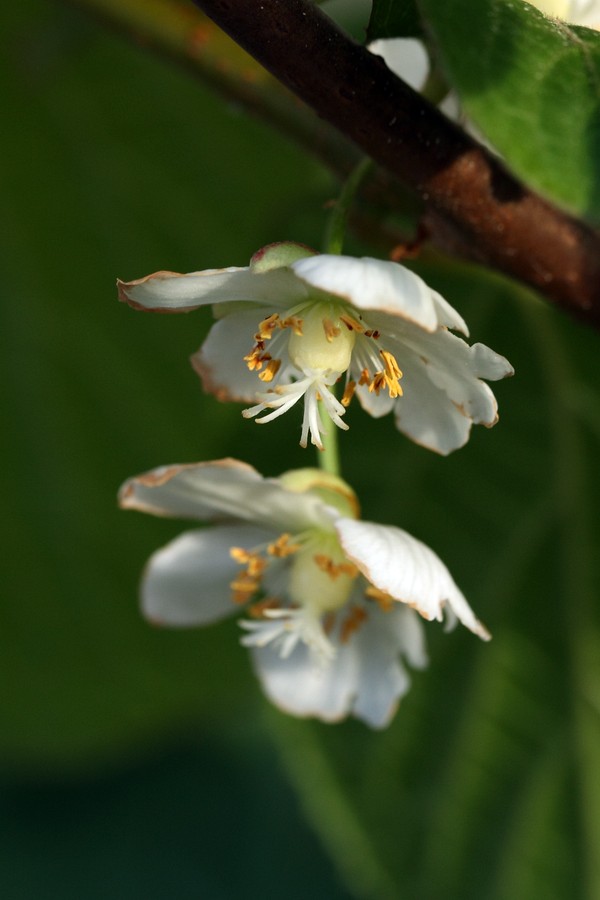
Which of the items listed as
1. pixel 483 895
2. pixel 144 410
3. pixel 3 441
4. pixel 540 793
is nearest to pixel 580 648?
pixel 540 793

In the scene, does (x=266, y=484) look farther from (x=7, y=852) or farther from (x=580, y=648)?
(x=7, y=852)

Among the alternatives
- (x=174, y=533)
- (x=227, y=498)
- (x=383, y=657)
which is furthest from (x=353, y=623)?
(x=174, y=533)

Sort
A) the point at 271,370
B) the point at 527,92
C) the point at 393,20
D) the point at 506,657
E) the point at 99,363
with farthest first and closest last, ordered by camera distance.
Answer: the point at 99,363, the point at 506,657, the point at 271,370, the point at 393,20, the point at 527,92

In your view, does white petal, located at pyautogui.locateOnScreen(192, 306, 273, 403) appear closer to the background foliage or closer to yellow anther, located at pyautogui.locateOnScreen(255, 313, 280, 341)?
yellow anther, located at pyautogui.locateOnScreen(255, 313, 280, 341)

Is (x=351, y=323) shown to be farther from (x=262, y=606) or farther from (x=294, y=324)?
(x=262, y=606)

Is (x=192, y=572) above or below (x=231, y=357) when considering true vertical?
below

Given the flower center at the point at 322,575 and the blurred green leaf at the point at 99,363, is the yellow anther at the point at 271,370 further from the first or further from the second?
the blurred green leaf at the point at 99,363
